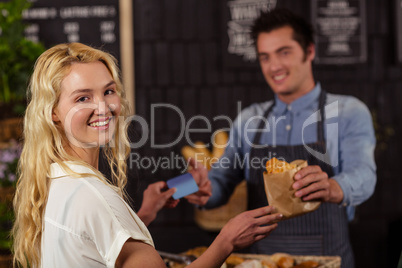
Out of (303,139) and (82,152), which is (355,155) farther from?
(82,152)

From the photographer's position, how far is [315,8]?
121 inches

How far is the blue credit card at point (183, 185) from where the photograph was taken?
160 centimetres

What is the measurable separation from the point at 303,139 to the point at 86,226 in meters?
1.17

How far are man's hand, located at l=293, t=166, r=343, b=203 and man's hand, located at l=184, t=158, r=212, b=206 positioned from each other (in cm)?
41

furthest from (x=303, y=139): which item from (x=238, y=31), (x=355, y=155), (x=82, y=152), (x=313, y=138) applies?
(x=238, y=31)

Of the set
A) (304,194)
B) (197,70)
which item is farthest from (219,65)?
(304,194)

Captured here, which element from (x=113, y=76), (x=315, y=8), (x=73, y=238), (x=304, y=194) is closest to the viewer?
(x=73, y=238)

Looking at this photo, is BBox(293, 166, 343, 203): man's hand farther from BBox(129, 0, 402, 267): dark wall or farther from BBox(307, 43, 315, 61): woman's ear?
BBox(129, 0, 402, 267): dark wall

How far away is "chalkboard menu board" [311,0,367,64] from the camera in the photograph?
3066 mm

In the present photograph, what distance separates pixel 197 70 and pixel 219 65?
6.2 inches

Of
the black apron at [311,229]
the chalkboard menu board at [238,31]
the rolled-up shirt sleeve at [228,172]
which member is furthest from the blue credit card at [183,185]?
the chalkboard menu board at [238,31]

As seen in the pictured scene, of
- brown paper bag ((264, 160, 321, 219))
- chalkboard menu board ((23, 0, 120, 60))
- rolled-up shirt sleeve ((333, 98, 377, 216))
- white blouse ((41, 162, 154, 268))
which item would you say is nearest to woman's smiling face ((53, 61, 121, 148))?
white blouse ((41, 162, 154, 268))

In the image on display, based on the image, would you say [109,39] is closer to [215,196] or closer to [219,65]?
[219,65]

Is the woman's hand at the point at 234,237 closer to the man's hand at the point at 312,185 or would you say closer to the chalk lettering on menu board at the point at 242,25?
the man's hand at the point at 312,185
